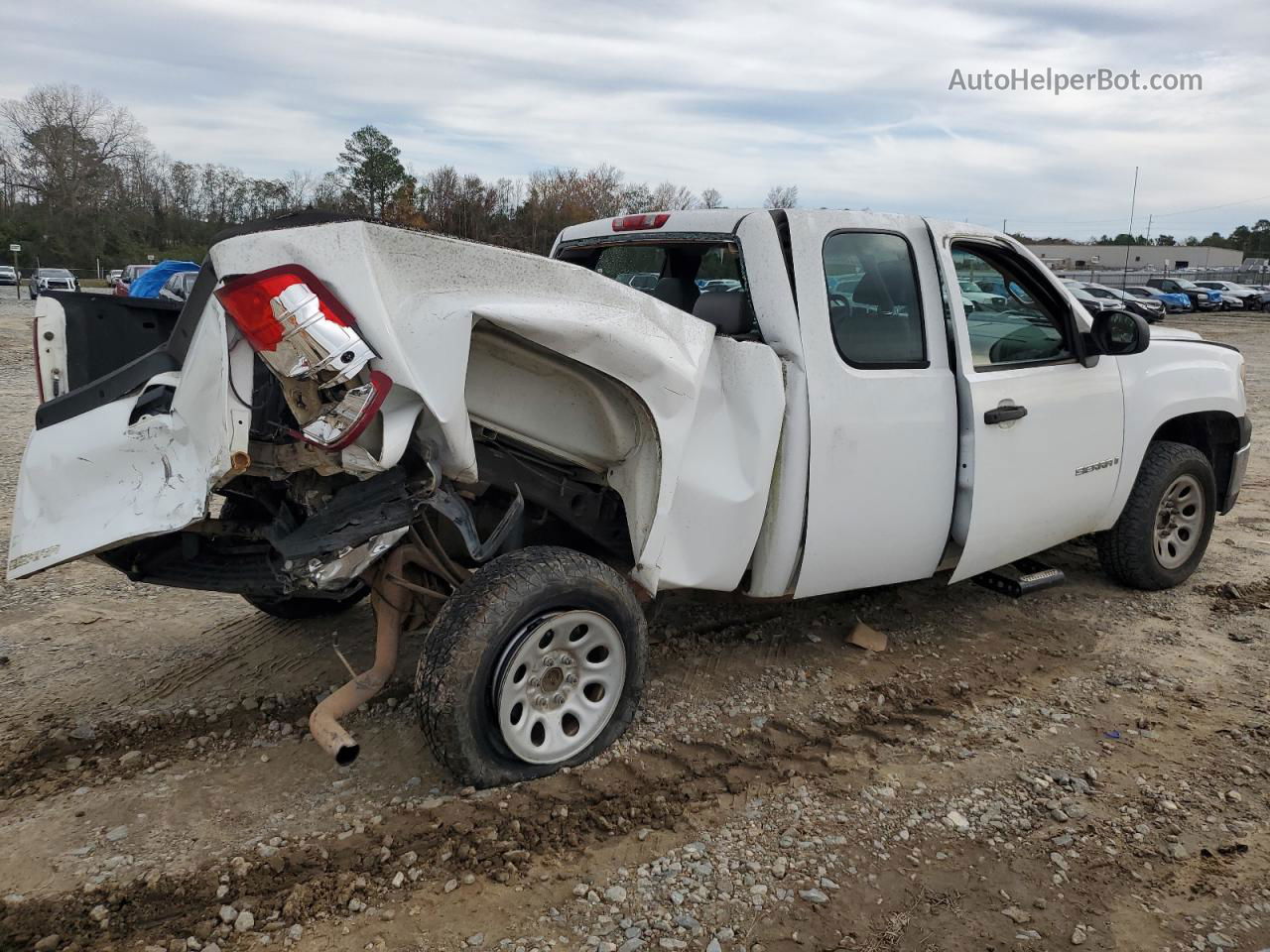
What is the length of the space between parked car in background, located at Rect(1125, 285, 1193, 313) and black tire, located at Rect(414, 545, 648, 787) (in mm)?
40670

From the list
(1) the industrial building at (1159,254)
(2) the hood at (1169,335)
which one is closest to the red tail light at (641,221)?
(2) the hood at (1169,335)

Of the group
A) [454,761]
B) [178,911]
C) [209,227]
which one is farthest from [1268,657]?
[209,227]

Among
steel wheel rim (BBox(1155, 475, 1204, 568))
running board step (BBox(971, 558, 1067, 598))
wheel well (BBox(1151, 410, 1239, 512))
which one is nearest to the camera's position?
running board step (BBox(971, 558, 1067, 598))

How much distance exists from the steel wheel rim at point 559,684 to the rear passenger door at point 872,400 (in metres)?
0.95

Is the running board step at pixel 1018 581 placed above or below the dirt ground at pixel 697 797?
above

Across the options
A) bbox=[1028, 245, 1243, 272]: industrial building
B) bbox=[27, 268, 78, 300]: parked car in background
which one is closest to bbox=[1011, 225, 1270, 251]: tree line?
bbox=[1028, 245, 1243, 272]: industrial building

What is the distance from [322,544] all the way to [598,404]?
3.46 feet

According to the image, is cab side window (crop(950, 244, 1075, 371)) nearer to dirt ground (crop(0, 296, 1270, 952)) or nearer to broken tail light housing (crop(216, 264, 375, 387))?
dirt ground (crop(0, 296, 1270, 952))

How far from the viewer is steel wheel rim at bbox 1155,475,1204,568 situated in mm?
5258

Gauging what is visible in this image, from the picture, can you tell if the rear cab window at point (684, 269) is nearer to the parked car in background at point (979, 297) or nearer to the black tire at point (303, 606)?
the parked car in background at point (979, 297)

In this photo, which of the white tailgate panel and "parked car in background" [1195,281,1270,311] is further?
"parked car in background" [1195,281,1270,311]

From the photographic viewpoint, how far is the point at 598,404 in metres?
3.38

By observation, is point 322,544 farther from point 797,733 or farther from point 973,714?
point 973,714

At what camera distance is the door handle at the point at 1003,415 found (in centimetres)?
408
